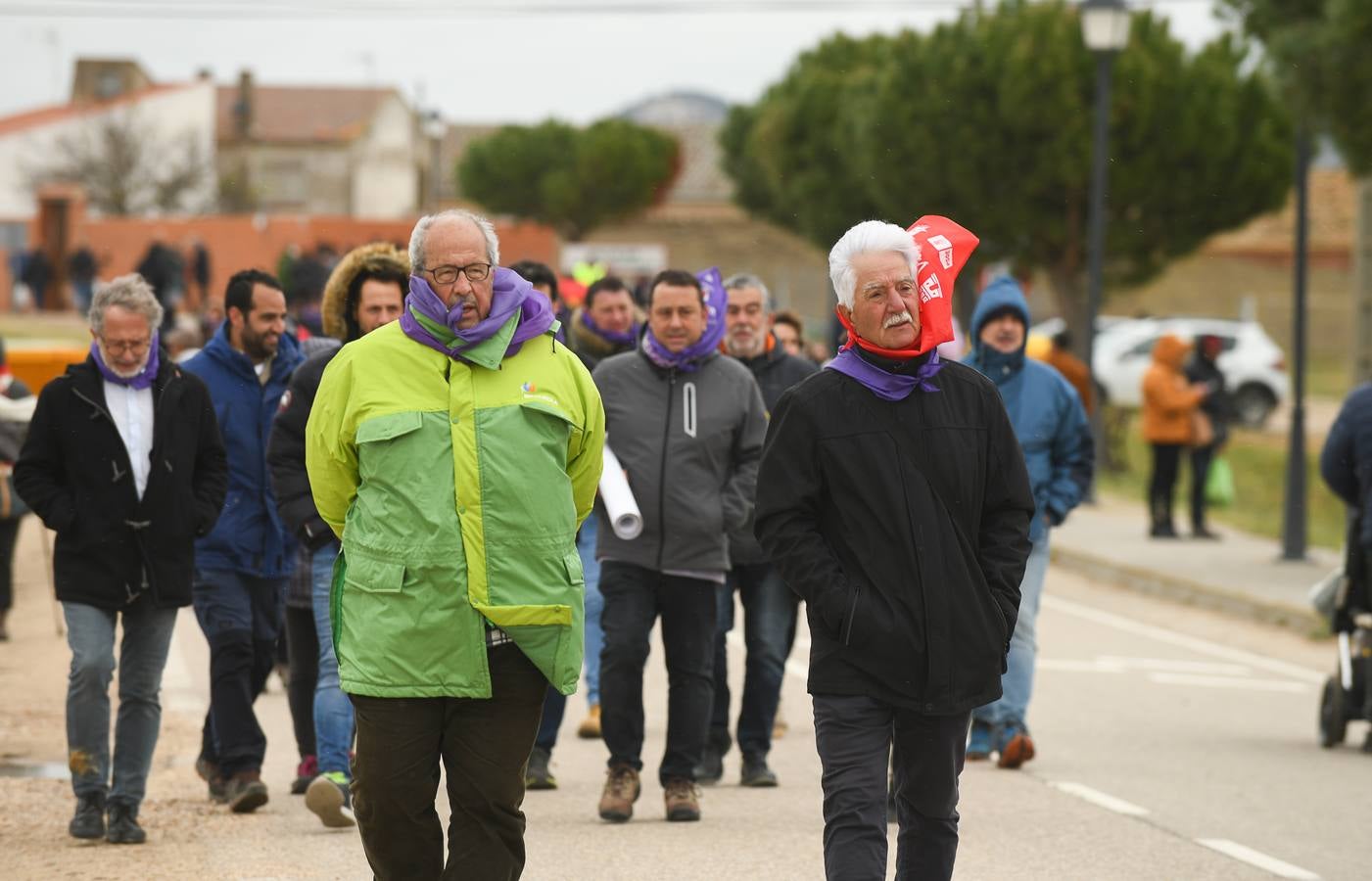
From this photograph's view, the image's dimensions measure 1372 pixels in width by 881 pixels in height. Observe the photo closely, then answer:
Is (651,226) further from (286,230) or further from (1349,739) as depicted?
(1349,739)

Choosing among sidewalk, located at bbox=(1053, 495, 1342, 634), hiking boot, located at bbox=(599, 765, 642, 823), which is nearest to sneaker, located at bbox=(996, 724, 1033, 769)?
hiking boot, located at bbox=(599, 765, 642, 823)

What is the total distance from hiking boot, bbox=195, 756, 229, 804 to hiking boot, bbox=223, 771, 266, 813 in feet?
0.24

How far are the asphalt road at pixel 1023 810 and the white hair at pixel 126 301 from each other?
5.98 ft

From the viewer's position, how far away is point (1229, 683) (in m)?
13.6

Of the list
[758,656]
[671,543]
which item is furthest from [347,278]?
[758,656]

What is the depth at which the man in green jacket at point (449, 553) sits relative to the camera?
5.46 meters

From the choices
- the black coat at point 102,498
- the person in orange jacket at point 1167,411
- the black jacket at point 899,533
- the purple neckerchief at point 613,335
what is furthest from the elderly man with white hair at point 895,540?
the person in orange jacket at point 1167,411

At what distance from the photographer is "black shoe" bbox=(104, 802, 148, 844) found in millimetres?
7730

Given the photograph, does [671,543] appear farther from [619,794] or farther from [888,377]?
[888,377]

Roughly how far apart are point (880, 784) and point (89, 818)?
3.51m

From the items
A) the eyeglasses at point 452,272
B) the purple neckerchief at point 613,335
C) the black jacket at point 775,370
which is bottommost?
the black jacket at point 775,370

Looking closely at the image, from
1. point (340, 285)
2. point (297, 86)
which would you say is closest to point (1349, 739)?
point (340, 285)

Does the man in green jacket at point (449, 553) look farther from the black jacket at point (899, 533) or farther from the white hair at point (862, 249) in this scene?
the white hair at point (862, 249)

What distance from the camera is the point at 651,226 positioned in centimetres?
7250
